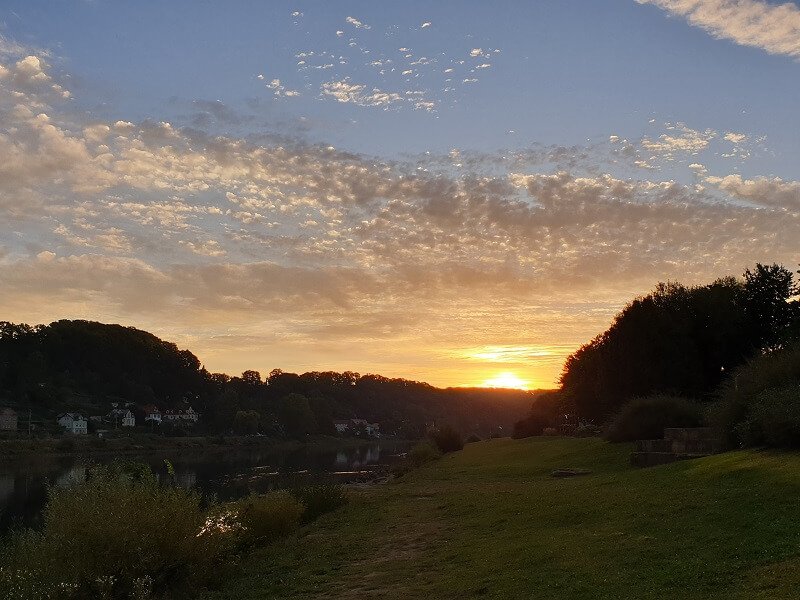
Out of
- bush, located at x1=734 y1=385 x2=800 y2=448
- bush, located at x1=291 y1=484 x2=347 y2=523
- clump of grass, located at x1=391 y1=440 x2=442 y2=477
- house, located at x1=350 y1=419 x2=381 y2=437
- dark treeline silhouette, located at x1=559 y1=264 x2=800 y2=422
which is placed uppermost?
dark treeline silhouette, located at x1=559 y1=264 x2=800 y2=422

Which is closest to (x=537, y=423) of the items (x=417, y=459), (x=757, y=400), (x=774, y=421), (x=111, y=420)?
(x=417, y=459)

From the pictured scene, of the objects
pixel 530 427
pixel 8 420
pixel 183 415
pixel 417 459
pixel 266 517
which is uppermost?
pixel 8 420

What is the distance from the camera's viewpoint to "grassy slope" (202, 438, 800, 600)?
33.0 feet

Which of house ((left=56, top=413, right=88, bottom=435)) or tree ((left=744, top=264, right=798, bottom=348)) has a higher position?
tree ((left=744, top=264, right=798, bottom=348))

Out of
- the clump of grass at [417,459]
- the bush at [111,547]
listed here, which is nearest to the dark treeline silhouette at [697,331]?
the clump of grass at [417,459]

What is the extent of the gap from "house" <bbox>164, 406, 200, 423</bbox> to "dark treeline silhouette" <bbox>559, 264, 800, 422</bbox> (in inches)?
3689

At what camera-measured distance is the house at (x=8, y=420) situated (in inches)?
3404

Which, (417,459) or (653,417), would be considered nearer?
(653,417)

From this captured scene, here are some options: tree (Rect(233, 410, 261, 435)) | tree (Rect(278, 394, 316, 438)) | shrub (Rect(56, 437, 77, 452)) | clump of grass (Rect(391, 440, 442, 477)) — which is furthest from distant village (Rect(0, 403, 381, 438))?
clump of grass (Rect(391, 440, 442, 477))

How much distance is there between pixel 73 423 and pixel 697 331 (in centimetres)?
8232

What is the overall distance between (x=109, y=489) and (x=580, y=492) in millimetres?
12322

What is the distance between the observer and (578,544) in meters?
13.0

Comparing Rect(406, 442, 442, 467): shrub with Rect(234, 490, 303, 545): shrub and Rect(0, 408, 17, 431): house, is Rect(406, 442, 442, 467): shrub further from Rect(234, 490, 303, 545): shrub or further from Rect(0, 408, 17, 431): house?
Rect(0, 408, 17, 431): house

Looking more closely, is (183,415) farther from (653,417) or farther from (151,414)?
(653,417)
